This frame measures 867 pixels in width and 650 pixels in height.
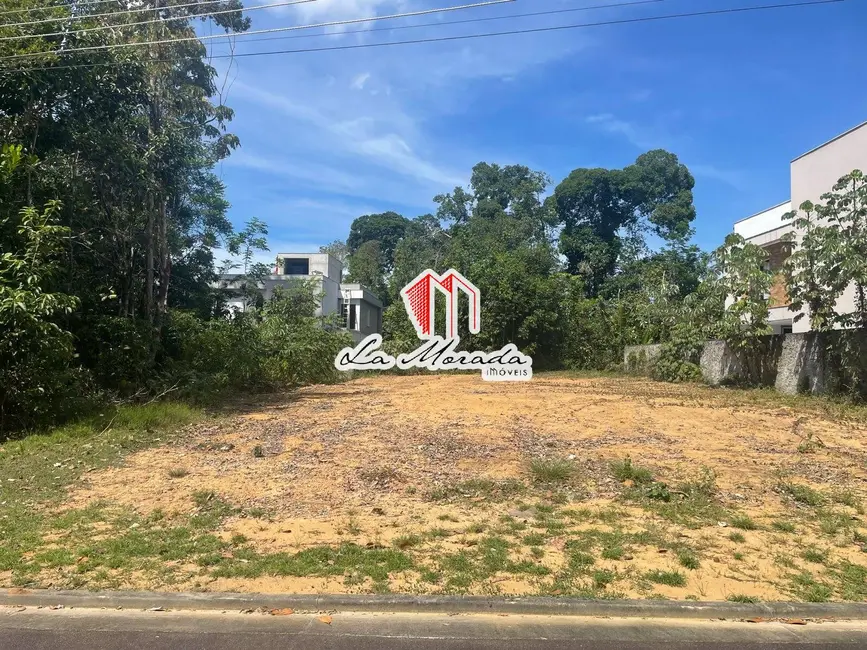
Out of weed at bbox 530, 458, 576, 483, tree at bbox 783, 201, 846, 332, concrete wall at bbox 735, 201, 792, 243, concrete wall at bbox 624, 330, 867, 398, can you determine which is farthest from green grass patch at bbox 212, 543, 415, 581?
concrete wall at bbox 735, 201, 792, 243

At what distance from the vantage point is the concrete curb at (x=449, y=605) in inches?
154

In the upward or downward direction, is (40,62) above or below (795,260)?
above

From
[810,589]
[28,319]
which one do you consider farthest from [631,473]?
[28,319]

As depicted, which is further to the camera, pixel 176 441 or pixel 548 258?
pixel 548 258

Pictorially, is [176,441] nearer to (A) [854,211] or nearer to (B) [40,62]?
(B) [40,62]

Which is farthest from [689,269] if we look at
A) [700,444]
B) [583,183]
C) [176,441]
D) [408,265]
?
[176,441]

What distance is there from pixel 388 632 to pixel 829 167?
745 inches

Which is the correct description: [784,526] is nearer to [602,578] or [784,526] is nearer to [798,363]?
[602,578]

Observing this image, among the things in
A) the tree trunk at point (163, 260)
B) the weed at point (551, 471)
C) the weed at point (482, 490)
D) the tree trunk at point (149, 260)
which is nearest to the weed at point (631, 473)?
the weed at point (551, 471)

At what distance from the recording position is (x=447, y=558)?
4727 mm

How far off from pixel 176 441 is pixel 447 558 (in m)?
6.41

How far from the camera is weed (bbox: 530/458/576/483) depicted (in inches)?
275

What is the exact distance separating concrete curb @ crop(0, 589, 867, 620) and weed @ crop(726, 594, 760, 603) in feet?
0.19

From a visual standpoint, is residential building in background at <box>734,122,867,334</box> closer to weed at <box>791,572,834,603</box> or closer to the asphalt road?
weed at <box>791,572,834,603</box>
